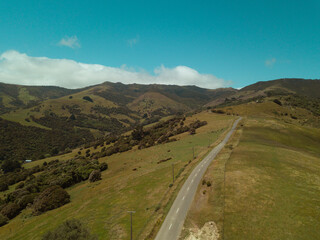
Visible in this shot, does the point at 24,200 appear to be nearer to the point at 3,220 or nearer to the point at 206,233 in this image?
the point at 3,220

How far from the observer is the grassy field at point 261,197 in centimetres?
2205

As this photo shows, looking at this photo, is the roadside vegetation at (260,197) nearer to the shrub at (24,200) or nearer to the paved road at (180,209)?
the paved road at (180,209)

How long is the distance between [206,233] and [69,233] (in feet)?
55.6

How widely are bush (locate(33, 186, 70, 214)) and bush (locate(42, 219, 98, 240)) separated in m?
28.0

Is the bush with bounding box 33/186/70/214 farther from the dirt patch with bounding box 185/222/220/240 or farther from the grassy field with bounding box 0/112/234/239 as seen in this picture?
the dirt patch with bounding box 185/222/220/240

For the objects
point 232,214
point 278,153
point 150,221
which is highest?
point 278,153

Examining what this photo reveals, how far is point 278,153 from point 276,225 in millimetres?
33617

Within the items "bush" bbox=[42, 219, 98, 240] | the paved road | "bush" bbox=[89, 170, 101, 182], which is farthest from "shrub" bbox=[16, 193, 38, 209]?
A: the paved road

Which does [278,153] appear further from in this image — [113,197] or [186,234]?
[113,197]

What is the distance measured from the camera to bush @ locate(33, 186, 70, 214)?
139 feet

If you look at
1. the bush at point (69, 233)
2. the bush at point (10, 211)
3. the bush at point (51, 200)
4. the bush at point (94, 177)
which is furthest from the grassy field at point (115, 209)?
Answer: the bush at point (69, 233)

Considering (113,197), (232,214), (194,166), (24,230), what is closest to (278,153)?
(194,166)

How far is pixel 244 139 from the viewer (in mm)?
66438

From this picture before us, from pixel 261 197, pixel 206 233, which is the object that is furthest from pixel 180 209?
pixel 261 197
